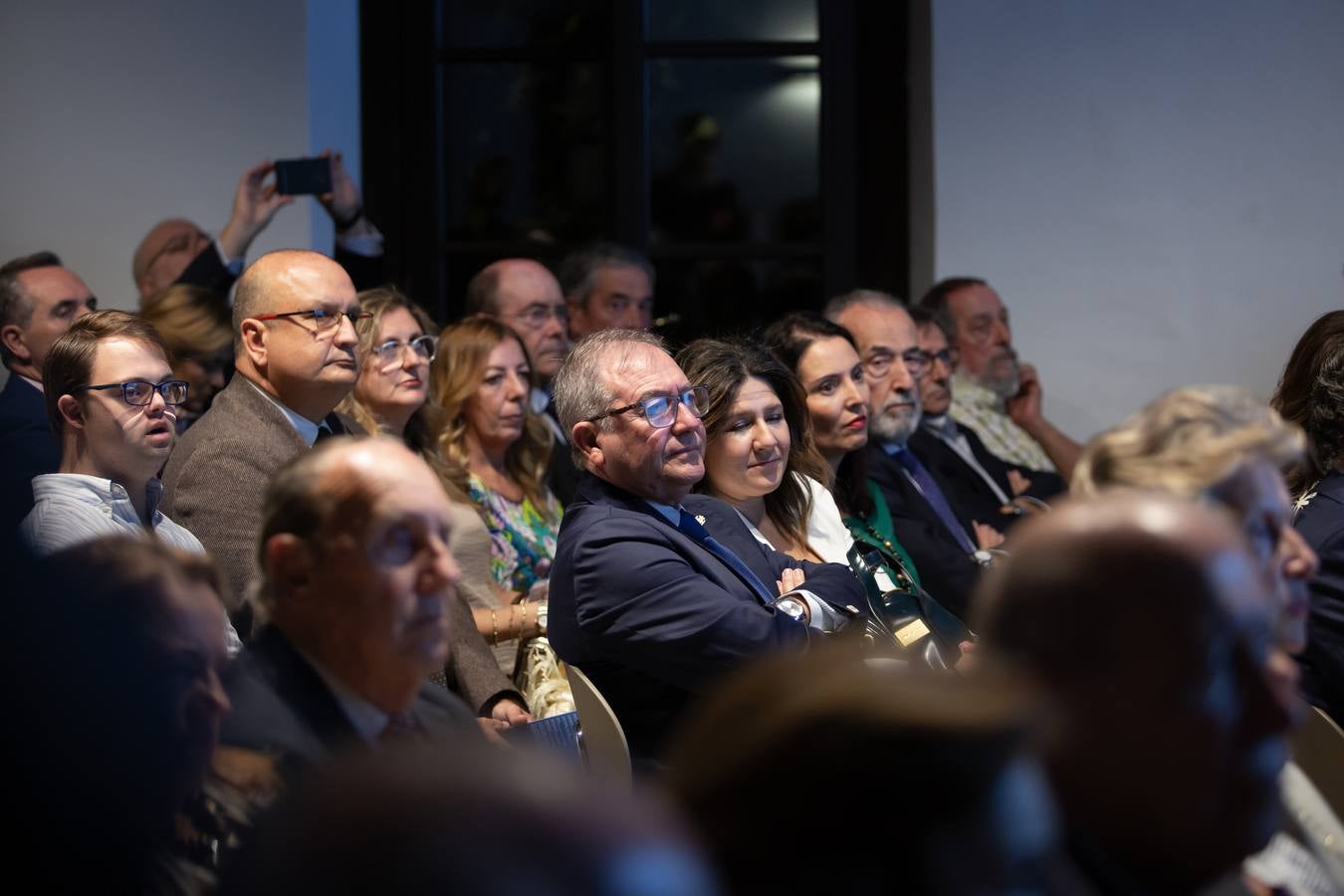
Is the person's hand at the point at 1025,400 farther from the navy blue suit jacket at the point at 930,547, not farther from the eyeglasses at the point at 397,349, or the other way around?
the eyeglasses at the point at 397,349

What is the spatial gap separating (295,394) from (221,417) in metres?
0.18

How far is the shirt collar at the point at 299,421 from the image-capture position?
3299 millimetres

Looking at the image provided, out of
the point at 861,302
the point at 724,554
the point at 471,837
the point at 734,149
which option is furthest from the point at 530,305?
the point at 471,837

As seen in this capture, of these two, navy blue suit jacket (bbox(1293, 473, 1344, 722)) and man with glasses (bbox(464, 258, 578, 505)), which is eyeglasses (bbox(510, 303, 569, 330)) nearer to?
man with glasses (bbox(464, 258, 578, 505))

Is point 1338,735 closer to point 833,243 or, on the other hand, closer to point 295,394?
point 295,394

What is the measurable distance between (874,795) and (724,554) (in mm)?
2103

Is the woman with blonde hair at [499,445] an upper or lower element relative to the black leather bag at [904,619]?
upper

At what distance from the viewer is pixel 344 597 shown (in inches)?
68.7

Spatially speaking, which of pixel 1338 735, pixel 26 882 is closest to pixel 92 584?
pixel 26 882

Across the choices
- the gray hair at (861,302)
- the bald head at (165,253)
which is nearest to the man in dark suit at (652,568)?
the gray hair at (861,302)

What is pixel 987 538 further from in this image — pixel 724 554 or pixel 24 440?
pixel 24 440

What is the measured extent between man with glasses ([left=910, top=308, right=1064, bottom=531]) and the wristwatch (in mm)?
1574

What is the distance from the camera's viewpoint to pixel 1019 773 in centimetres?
103

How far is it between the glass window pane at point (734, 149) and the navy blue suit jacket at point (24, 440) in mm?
2421
